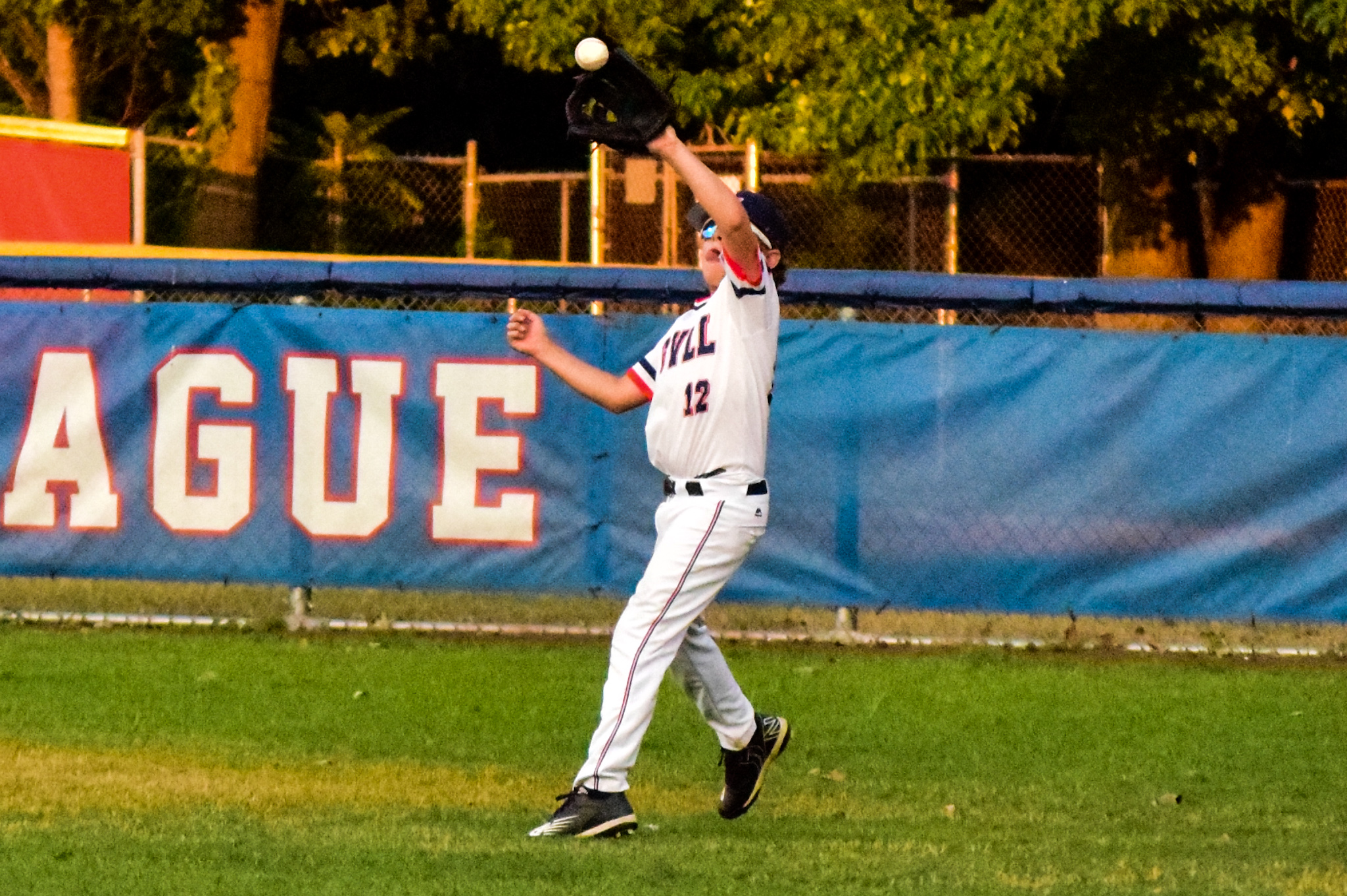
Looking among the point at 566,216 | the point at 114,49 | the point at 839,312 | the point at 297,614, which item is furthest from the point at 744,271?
the point at 114,49

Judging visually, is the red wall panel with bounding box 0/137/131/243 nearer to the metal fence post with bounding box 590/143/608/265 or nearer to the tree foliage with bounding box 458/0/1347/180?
the tree foliage with bounding box 458/0/1347/180

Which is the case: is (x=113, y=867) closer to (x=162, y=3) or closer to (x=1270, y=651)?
(x=1270, y=651)

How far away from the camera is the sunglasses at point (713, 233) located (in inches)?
238

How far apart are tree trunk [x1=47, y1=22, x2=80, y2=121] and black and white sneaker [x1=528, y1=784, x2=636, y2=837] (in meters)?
21.7

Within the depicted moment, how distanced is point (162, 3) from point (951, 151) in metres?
11.2

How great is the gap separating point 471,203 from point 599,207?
238cm

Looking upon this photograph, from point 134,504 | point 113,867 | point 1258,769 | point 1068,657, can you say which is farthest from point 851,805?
point 134,504

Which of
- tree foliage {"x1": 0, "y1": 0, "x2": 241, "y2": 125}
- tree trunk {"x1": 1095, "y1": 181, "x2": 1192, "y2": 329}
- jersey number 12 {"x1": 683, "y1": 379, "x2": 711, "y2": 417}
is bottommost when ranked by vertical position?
jersey number 12 {"x1": 683, "y1": 379, "x2": 711, "y2": 417}

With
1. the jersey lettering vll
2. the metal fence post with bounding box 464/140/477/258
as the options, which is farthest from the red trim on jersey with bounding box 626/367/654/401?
the metal fence post with bounding box 464/140/477/258

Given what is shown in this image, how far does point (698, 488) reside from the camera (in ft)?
19.8

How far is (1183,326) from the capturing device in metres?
14.9

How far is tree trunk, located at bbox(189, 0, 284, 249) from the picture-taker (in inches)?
870

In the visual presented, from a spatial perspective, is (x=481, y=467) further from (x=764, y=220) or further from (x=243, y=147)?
(x=243, y=147)

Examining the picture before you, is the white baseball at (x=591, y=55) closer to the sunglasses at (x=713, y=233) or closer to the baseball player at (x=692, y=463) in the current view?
the baseball player at (x=692, y=463)
